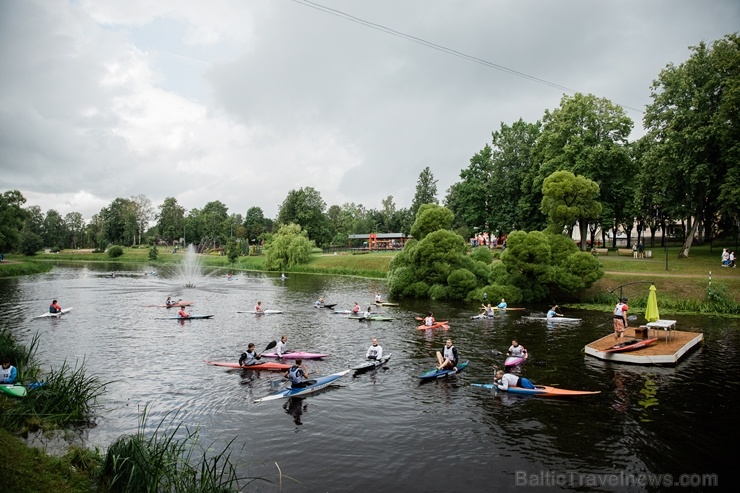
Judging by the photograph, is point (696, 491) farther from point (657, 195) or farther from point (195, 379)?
point (657, 195)

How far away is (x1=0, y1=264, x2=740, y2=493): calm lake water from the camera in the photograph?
14.6 m

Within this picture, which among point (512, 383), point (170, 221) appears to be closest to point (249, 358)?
point (512, 383)

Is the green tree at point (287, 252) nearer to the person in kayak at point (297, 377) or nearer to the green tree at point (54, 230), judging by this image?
the person in kayak at point (297, 377)

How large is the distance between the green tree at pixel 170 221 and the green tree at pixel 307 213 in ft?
171

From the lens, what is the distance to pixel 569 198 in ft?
171

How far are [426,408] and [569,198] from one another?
132 feet

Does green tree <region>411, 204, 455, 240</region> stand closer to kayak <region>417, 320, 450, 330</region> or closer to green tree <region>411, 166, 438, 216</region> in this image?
kayak <region>417, 320, 450, 330</region>

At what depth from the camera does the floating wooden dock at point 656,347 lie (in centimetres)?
2586

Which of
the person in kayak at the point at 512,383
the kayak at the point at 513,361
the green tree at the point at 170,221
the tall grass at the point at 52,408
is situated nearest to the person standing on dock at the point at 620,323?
the kayak at the point at 513,361

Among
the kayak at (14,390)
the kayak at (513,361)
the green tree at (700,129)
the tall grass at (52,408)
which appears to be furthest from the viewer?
the green tree at (700,129)

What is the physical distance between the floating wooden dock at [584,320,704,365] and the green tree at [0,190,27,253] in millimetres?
92512

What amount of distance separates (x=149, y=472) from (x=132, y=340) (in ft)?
81.0

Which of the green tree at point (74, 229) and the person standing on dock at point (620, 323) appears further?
the green tree at point (74, 229)

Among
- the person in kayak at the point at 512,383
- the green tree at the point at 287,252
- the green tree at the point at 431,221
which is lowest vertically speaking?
the person in kayak at the point at 512,383
